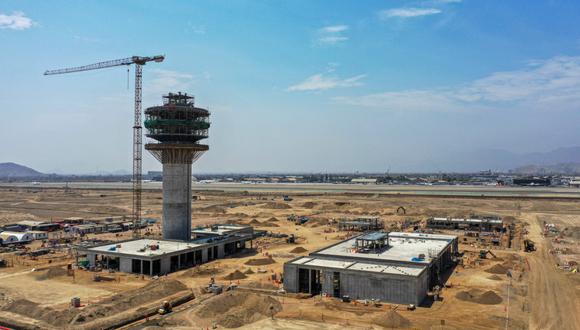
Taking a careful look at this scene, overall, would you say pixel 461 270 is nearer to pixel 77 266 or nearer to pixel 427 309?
pixel 427 309

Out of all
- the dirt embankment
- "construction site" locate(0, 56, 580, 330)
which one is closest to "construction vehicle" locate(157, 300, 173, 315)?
"construction site" locate(0, 56, 580, 330)

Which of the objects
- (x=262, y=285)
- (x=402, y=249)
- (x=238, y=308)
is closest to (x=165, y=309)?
(x=238, y=308)

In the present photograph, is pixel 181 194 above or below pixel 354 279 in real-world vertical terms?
above

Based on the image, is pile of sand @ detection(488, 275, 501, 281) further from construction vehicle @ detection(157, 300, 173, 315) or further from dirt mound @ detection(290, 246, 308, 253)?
construction vehicle @ detection(157, 300, 173, 315)

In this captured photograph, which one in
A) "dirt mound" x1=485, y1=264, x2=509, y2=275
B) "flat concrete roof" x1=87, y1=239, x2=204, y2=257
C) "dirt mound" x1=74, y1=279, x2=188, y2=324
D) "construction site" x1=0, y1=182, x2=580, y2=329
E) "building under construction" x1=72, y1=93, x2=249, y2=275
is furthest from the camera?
"building under construction" x1=72, y1=93, x2=249, y2=275

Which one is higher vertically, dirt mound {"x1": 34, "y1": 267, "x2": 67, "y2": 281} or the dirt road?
dirt mound {"x1": 34, "y1": 267, "x2": 67, "y2": 281}

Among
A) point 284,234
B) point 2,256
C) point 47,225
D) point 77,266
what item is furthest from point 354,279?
point 47,225
